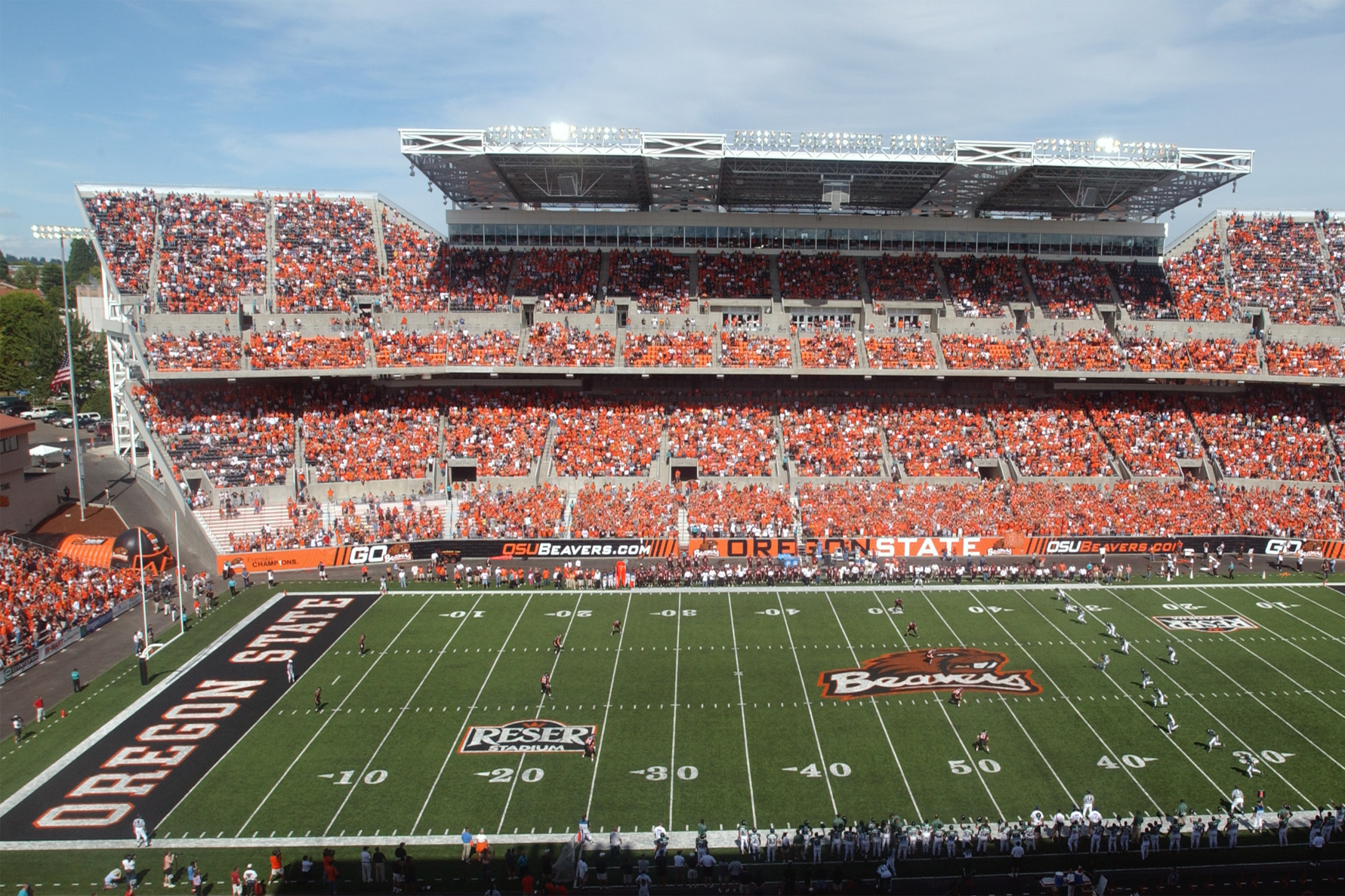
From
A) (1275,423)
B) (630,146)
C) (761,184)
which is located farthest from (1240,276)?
(630,146)

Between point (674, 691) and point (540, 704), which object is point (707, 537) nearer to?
point (674, 691)

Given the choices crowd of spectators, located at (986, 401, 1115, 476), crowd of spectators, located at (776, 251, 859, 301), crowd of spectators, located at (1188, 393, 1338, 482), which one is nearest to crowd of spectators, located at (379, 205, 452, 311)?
crowd of spectators, located at (776, 251, 859, 301)

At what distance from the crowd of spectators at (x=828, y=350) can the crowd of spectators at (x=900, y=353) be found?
0.90m

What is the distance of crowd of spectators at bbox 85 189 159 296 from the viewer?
45469 millimetres

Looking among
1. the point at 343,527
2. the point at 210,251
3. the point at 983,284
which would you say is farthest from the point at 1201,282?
the point at 210,251

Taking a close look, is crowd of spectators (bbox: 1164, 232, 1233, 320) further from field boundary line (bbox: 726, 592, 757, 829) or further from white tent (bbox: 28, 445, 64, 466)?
white tent (bbox: 28, 445, 64, 466)

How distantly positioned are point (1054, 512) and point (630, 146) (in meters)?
25.6

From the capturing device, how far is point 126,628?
31109 mm

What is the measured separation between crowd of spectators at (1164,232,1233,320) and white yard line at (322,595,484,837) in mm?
42170

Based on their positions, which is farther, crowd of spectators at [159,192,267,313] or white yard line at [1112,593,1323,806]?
crowd of spectators at [159,192,267,313]

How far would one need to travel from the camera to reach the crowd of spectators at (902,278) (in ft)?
164

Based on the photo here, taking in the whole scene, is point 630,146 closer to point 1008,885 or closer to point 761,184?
point 761,184

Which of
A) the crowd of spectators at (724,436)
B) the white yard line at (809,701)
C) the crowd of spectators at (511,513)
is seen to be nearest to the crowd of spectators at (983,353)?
the crowd of spectators at (724,436)

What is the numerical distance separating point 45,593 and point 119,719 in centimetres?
894
